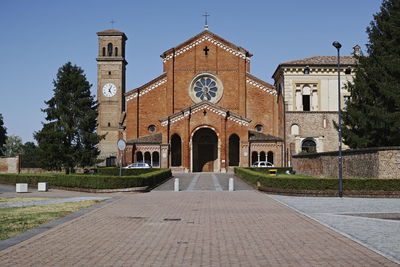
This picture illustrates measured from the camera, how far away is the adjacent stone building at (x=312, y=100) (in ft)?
171

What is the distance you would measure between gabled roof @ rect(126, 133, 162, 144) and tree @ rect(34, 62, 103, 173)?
4586 millimetres

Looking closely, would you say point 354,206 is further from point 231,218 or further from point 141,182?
point 141,182

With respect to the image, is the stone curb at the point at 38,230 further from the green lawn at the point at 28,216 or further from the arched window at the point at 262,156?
the arched window at the point at 262,156

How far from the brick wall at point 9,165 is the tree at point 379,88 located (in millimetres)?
38452

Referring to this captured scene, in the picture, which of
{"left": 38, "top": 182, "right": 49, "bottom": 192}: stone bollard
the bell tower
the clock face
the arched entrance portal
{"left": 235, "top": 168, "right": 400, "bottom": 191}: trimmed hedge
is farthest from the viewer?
the clock face

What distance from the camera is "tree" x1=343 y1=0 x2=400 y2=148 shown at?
28.0 meters

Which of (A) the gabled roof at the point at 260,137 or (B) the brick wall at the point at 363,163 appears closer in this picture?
(B) the brick wall at the point at 363,163

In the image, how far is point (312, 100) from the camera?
53.1m

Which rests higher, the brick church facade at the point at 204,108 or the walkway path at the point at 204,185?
the brick church facade at the point at 204,108

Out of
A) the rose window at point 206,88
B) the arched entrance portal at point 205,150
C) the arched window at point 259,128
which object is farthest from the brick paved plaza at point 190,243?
the rose window at point 206,88

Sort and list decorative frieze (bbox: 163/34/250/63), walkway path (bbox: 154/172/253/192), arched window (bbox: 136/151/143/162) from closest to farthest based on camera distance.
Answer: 1. walkway path (bbox: 154/172/253/192)
2. arched window (bbox: 136/151/143/162)
3. decorative frieze (bbox: 163/34/250/63)

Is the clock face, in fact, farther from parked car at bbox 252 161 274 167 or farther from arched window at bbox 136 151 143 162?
parked car at bbox 252 161 274 167

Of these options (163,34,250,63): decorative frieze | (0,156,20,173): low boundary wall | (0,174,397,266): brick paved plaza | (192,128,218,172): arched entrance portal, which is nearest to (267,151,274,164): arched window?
(192,128,218,172): arched entrance portal

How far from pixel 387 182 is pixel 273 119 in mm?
32739
